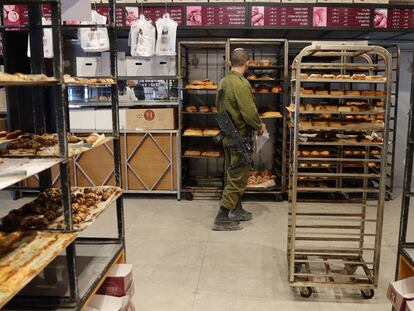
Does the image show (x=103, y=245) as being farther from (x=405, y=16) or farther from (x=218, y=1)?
(x=405, y=16)

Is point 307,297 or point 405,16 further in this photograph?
point 405,16

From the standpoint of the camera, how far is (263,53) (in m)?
6.46

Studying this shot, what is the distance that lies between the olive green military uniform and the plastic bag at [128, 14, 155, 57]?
127cm

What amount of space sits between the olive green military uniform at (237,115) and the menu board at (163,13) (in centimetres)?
145

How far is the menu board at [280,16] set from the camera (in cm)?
550

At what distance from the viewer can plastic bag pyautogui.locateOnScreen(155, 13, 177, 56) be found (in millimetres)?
5316

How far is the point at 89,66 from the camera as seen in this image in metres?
5.75

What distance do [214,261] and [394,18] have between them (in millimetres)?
3927

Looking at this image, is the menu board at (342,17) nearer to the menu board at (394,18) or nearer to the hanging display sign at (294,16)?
the hanging display sign at (294,16)

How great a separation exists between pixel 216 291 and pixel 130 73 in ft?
11.0

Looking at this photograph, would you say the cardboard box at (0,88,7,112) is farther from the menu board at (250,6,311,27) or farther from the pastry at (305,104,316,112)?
the pastry at (305,104,316,112)

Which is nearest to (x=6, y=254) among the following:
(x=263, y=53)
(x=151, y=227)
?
(x=151, y=227)

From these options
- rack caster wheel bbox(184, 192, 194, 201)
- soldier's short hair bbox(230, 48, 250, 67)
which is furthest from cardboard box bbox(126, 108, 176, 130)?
soldier's short hair bbox(230, 48, 250, 67)

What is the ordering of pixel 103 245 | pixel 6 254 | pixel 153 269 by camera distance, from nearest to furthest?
pixel 6 254 < pixel 103 245 < pixel 153 269
